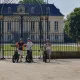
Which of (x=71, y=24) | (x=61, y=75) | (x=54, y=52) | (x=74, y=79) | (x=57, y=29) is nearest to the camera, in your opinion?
(x=74, y=79)

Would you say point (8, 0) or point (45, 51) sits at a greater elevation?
point (8, 0)

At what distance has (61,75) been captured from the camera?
1555 centimetres

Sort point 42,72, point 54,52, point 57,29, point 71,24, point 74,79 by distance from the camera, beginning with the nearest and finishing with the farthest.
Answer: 1. point 74,79
2. point 42,72
3. point 54,52
4. point 71,24
5. point 57,29

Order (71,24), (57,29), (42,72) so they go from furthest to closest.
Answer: (57,29) → (71,24) → (42,72)

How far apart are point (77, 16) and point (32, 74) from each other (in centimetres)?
4388

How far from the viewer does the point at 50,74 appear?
15883mm

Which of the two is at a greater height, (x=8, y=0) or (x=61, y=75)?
(x=8, y=0)

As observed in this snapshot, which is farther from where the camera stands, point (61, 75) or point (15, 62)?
point (15, 62)

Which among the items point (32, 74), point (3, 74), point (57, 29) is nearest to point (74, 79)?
point (32, 74)

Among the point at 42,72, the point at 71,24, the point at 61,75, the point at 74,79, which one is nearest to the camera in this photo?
the point at 74,79

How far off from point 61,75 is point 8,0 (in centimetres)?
1124

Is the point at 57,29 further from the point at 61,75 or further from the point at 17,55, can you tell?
the point at 61,75

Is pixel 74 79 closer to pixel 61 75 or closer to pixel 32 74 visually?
pixel 61 75

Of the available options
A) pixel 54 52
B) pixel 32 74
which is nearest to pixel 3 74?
pixel 32 74
